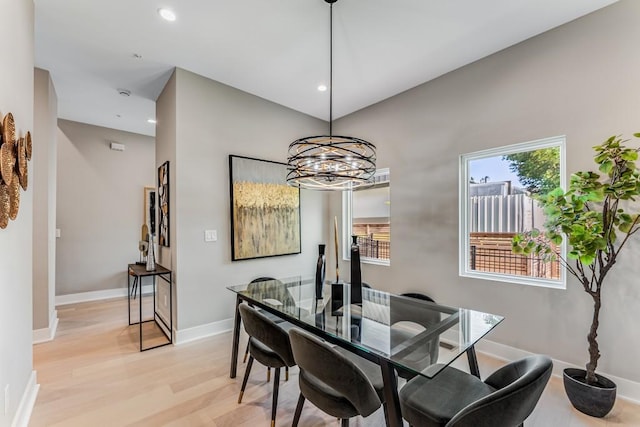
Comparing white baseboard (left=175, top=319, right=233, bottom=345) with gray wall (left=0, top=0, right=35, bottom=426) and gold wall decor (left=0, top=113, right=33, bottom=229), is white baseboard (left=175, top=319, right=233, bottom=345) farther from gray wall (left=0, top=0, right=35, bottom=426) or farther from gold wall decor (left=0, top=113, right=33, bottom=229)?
gold wall decor (left=0, top=113, right=33, bottom=229)

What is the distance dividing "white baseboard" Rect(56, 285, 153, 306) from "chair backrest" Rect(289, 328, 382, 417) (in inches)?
193

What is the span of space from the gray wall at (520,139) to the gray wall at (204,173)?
1.74 metres

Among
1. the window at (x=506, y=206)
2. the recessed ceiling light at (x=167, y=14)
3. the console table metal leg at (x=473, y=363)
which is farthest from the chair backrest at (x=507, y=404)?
the recessed ceiling light at (x=167, y=14)

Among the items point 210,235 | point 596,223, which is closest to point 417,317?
point 596,223

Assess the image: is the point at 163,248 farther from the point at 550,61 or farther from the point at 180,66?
the point at 550,61

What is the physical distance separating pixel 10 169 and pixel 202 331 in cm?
243

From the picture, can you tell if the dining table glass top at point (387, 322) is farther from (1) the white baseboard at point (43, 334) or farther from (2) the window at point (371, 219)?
(1) the white baseboard at point (43, 334)

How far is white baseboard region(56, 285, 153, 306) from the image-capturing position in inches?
179

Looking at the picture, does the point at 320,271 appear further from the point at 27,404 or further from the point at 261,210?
the point at 27,404

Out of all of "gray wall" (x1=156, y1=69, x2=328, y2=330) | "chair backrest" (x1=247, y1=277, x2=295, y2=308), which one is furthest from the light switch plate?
"chair backrest" (x1=247, y1=277, x2=295, y2=308)

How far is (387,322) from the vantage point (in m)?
1.88

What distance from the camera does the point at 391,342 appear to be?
5.01 feet

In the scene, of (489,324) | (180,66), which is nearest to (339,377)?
(489,324)

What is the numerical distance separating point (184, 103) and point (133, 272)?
200 cm
